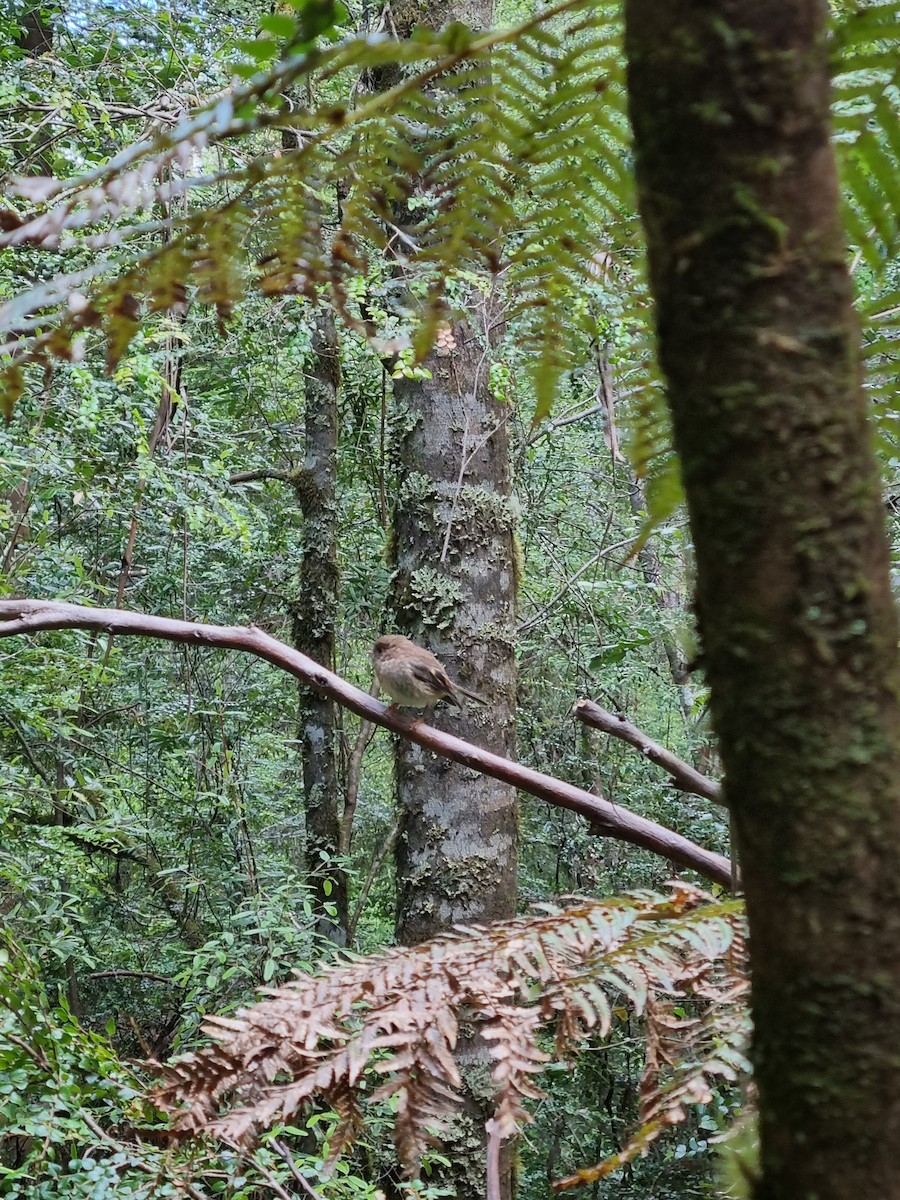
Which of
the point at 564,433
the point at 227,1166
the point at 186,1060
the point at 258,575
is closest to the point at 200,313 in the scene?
the point at 258,575

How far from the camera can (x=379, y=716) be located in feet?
5.85

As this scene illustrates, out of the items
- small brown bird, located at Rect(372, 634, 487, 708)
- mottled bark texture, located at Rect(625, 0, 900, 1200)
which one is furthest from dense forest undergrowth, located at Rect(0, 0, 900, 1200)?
small brown bird, located at Rect(372, 634, 487, 708)

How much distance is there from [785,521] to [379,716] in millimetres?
1468

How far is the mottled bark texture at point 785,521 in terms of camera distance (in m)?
0.34

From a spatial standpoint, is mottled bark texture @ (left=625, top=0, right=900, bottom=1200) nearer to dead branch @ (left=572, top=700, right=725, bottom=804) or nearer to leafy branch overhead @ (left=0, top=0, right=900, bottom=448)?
leafy branch overhead @ (left=0, top=0, right=900, bottom=448)

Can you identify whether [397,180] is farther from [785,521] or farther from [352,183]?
[785,521]

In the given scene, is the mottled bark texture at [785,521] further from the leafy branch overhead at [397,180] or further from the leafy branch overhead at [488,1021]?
the leafy branch overhead at [488,1021]

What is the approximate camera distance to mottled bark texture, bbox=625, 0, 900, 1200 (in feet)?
1.12

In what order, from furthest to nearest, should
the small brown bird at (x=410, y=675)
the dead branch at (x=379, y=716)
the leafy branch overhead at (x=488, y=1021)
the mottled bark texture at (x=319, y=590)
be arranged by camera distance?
the mottled bark texture at (x=319, y=590), the small brown bird at (x=410, y=675), the dead branch at (x=379, y=716), the leafy branch overhead at (x=488, y=1021)

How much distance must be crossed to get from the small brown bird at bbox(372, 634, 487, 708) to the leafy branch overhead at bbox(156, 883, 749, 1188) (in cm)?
174

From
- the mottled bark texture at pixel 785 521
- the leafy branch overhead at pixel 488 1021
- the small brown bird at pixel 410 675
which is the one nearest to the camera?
the mottled bark texture at pixel 785 521

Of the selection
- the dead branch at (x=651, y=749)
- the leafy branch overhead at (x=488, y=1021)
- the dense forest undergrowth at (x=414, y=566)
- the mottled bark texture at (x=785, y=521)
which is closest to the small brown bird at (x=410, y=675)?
the dense forest undergrowth at (x=414, y=566)

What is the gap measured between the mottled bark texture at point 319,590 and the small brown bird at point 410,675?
7.91ft

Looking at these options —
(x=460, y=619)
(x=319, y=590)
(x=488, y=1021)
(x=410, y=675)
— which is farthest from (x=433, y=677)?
(x=319, y=590)
